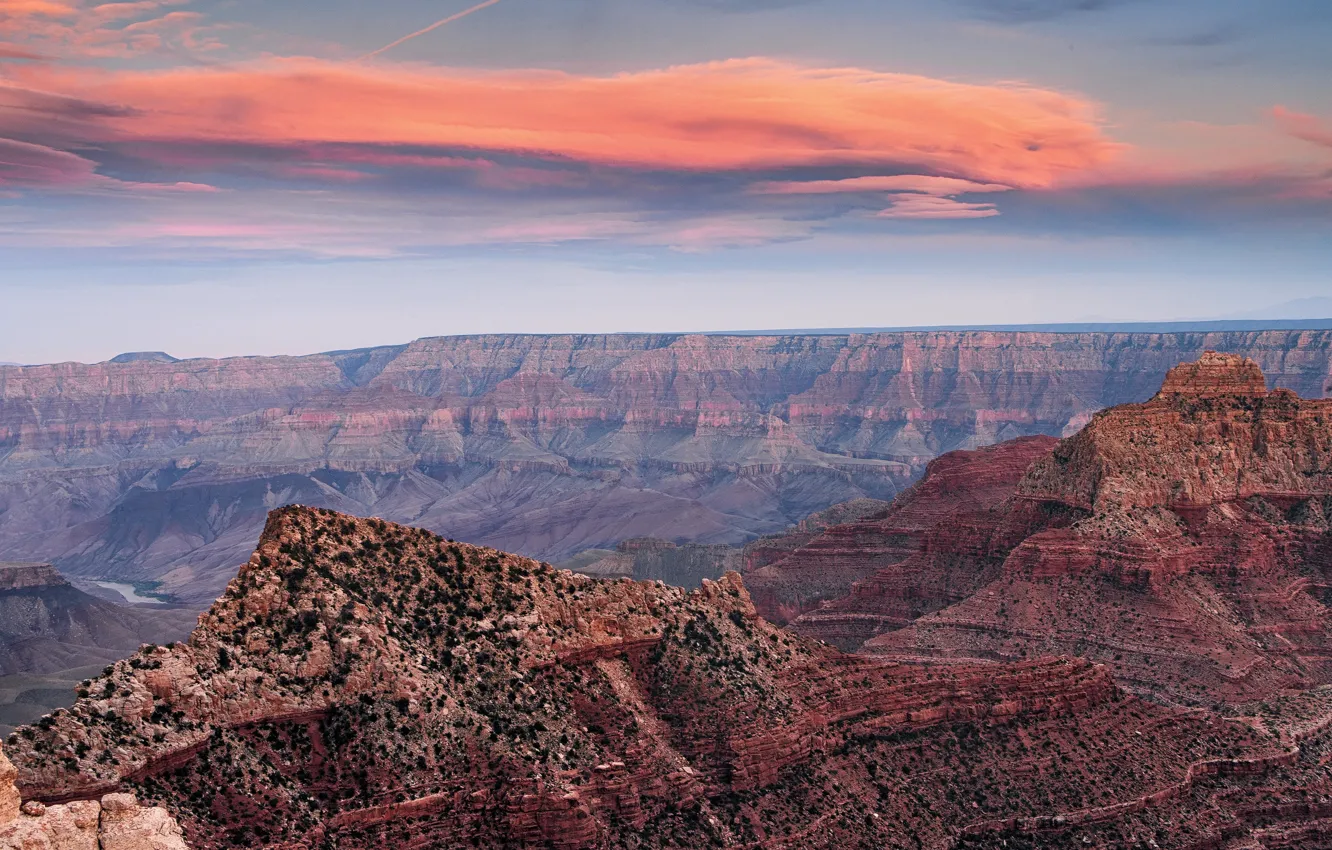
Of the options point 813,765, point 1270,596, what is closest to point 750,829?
point 813,765

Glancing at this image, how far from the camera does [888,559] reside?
477 feet

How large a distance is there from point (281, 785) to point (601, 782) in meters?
12.9

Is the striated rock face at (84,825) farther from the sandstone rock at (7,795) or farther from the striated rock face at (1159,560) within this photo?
the striated rock face at (1159,560)

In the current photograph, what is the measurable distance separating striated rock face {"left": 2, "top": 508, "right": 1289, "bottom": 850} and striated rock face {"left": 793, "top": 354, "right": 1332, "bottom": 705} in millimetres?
25445

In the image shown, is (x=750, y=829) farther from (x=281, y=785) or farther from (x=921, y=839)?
(x=281, y=785)

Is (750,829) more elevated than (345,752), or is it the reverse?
(345,752)

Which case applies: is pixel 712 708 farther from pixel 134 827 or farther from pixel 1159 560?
pixel 1159 560

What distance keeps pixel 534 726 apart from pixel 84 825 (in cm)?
2153

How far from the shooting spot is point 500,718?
59.0 metres

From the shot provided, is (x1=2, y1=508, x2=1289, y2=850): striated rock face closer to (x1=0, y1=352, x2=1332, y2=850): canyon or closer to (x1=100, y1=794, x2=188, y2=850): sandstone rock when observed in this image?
(x1=0, y1=352, x2=1332, y2=850): canyon

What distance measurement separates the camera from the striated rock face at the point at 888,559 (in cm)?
12925

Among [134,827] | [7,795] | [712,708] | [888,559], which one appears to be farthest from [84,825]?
[888,559]

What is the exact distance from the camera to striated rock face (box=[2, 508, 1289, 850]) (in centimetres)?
5150

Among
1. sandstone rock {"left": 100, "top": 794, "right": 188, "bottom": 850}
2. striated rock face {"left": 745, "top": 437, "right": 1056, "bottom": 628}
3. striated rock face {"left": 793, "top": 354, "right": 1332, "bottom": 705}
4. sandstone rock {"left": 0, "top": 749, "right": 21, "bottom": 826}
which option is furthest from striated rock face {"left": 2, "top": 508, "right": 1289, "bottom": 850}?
striated rock face {"left": 745, "top": 437, "right": 1056, "bottom": 628}
